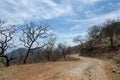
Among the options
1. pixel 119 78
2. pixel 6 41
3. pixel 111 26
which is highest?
pixel 111 26

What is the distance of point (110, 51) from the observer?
56.8 m

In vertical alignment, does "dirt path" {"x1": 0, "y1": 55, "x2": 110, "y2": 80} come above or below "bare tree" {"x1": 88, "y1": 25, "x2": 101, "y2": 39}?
below

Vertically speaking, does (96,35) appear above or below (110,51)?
above

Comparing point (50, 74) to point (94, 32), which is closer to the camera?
point (50, 74)

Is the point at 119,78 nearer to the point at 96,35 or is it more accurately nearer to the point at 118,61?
the point at 118,61

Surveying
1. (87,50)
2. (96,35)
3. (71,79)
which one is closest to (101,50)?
(87,50)

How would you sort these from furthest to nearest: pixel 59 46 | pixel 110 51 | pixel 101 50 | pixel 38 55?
pixel 59 46 < pixel 38 55 < pixel 101 50 < pixel 110 51

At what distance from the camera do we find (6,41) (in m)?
41.5

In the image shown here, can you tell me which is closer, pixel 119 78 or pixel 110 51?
pixel 119 78

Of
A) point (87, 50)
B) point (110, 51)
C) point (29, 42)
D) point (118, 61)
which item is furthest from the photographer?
point (87, 50)

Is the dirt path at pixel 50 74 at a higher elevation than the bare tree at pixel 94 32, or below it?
below

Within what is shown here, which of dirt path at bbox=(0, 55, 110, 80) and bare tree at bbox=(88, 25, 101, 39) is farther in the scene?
bare tree at bbox=(88, 25, 101, 39)

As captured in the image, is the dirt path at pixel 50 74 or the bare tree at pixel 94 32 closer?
the dirt path at pixel 50 74

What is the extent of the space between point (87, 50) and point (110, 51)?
12.0m
